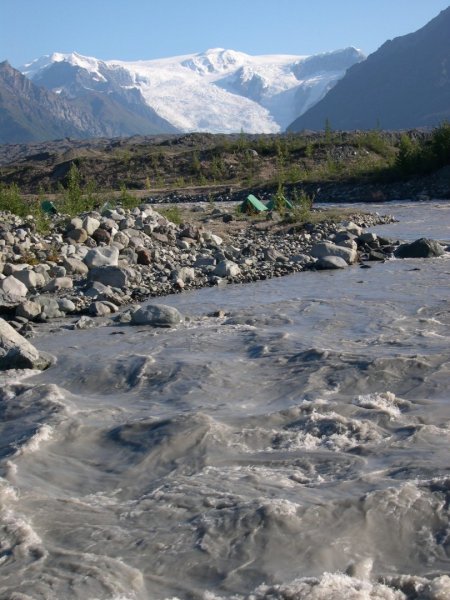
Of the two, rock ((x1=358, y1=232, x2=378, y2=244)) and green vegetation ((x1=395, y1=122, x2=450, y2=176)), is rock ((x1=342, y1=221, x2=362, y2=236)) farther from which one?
green vegetation ((x1=395, y1=122, x2=450, y2=176))

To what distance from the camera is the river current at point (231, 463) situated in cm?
378

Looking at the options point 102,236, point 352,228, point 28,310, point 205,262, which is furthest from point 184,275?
point 352,228

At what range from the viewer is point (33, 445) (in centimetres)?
544

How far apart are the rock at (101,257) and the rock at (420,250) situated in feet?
15.9

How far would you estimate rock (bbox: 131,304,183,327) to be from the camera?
356 inches

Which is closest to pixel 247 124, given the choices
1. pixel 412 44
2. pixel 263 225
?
pixel 412 44

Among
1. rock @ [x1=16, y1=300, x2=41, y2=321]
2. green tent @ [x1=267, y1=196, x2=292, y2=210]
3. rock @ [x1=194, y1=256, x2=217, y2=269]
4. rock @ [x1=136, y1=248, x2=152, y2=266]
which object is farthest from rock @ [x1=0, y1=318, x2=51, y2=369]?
green tent @ [x1=267, y1=196, x2=292, y2=210]

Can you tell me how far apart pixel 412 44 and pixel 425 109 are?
26.7m

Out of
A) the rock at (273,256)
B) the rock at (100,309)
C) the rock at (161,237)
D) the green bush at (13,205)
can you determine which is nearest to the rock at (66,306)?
the rock at (100,309)

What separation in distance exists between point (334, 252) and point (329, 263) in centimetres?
78

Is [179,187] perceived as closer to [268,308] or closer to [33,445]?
[268,308]

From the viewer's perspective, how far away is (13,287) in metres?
10.4

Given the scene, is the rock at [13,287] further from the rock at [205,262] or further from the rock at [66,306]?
the rock at [205,262]

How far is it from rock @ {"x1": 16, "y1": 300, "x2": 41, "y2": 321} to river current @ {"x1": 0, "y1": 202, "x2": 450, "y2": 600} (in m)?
0.57
